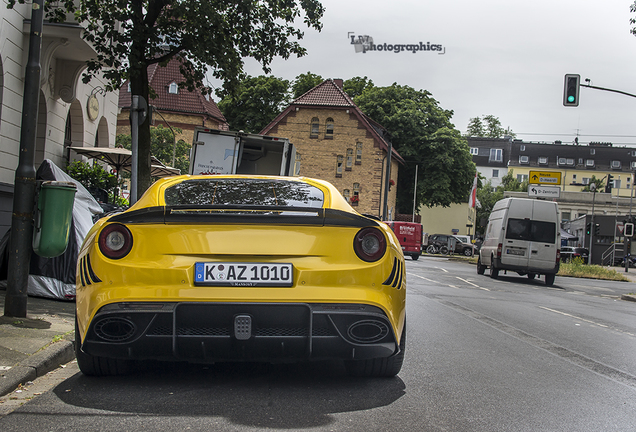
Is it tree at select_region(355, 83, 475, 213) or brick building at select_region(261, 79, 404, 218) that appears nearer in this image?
tree at select_region(355, 83, 475, 213)

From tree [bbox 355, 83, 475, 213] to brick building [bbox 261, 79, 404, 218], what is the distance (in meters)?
1.40

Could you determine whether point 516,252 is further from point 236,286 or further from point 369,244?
point 236,286

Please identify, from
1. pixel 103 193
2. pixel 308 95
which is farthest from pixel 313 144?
pixel 103 193

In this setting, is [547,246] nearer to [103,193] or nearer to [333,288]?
[103,193]

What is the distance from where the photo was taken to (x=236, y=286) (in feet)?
13.8

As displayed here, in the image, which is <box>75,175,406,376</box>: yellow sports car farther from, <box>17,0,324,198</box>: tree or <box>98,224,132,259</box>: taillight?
<box>17,0,324,198</box>: tree

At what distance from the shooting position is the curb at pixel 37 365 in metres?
4.48

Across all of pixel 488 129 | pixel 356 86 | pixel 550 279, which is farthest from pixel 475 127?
pixel 550 279

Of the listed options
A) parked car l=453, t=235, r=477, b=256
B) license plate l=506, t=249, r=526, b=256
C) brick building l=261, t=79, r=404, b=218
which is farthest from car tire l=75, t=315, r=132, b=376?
brick building l=261, t=79, r=404, b=218

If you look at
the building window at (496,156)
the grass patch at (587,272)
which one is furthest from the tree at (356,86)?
the building window at (496,156)

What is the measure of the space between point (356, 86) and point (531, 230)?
156 ft

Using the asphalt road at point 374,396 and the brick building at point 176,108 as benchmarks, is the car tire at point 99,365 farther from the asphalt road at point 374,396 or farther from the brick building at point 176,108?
the brick building at point 176,108

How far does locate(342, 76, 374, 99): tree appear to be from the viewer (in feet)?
226

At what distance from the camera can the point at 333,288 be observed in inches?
168
